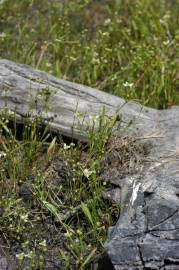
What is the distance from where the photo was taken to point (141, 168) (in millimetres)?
4922

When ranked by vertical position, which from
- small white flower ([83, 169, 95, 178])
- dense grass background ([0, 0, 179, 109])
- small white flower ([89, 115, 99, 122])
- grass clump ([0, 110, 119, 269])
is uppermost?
dense grass background ([0, 0, 179, 109])

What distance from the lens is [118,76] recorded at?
248 inches

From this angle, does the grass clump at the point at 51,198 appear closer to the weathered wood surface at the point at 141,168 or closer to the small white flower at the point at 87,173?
the small white flower at the point at 87,173

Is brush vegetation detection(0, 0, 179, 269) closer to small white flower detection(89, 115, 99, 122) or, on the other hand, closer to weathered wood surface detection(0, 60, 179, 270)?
small white flower detection(89, 115, 99, 122)

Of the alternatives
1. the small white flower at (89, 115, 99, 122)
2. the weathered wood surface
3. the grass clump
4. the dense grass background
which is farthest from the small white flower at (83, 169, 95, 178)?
the dense grass background

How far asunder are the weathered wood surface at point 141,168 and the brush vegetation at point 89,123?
15 centimetres

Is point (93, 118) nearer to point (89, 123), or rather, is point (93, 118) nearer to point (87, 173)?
point (89, 123)

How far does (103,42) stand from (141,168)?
207 cm

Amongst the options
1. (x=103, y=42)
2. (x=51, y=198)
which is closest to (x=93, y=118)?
(x=51, y=198)

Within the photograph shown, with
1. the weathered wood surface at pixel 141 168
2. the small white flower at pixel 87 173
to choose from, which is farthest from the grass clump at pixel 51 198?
the weathered wood surface at pixel 141 168

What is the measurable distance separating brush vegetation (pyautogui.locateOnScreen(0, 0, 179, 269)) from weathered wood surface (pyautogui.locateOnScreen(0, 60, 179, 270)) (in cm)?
15

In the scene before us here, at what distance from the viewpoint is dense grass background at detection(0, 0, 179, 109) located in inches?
242

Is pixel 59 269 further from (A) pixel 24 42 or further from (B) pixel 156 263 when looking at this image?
(A) pixel 24 42

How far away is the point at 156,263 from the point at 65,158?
1.44 meters
